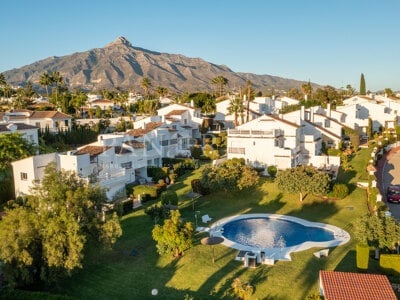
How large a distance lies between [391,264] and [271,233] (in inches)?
383

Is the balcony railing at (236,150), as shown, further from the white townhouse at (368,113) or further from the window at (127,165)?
the white townhouse at (368,113)

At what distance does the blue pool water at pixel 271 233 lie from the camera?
26.6 meters

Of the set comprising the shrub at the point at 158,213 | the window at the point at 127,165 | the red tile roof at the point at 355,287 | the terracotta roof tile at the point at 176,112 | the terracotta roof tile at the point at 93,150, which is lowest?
the shrub at the point at 158,213

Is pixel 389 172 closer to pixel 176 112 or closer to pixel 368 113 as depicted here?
pixel 368 113

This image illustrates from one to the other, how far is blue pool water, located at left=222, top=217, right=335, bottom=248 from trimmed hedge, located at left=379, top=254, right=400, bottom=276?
6.50 m

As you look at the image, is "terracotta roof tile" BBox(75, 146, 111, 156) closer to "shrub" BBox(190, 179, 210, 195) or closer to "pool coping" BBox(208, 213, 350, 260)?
"shrub" BBox(190, 179, 210, 195)

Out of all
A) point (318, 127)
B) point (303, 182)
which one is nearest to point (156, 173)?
point (303, 182)

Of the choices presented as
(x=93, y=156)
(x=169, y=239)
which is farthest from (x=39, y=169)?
(x=169, y=239)

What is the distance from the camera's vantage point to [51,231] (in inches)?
782

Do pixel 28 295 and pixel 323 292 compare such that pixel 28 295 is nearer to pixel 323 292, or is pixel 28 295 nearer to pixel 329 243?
pixel 323 292

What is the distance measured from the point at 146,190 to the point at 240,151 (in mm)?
14737

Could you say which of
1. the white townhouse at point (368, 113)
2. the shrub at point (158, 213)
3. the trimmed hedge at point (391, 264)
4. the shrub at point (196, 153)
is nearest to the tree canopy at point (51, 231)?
the shrub at point (158, 213)

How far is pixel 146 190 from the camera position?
38156 millimetres

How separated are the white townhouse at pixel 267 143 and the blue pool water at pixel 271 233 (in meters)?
14.3
